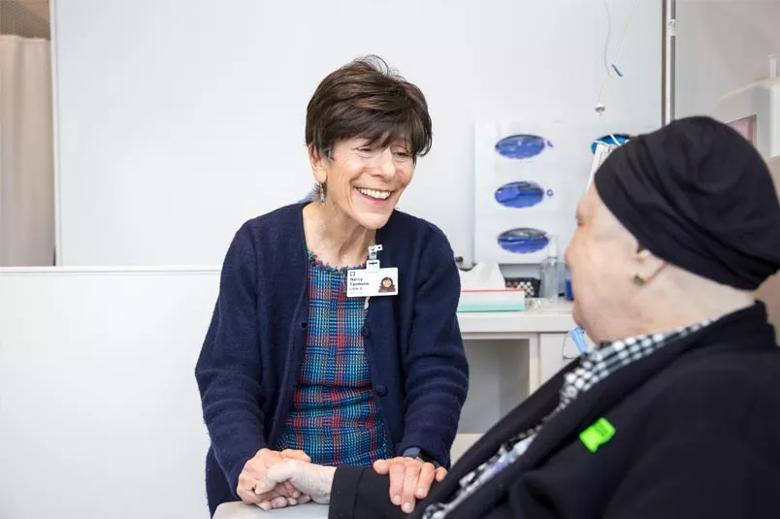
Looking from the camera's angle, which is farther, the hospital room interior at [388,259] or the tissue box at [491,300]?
the tissue box at [491,300]

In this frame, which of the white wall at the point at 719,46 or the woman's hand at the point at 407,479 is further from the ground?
the white wall at the point at 719,46

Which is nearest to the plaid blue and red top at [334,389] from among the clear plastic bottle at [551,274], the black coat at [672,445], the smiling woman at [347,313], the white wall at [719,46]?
the smiling woman at [347,313]

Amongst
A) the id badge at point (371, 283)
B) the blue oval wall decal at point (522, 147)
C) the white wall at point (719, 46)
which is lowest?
the id badge at point (371, 283)

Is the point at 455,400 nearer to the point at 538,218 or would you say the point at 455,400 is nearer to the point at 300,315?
the point at 300,315

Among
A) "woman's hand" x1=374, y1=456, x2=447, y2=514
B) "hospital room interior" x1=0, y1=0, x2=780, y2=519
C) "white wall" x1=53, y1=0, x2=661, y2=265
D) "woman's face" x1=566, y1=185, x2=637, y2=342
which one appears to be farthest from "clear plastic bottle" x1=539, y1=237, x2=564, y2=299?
"woman's face" x1=566, y1=185, x2=637, y2=342

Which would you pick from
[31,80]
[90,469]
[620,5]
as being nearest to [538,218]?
[620,5]

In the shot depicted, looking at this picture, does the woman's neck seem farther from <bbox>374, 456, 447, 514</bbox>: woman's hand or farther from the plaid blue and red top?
<bbox>374, 456, 447, 514</bbox>: woman's hand

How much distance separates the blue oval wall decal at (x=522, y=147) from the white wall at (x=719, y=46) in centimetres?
53

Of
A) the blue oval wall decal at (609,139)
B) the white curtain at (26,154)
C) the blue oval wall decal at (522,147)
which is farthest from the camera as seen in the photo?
the white curtain at (26,154)

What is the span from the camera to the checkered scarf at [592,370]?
2.69ft

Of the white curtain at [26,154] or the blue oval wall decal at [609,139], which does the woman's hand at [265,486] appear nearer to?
the blue oval wall decal at [609,139]

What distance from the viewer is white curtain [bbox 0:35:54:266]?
3.06m

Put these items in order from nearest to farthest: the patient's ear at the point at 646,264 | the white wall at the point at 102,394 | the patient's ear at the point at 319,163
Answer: the patient's ear at the point at 646,264
the patient's ear at the point at 319,163
the white wall at the point at 102,394

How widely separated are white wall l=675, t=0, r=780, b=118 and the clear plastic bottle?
0.69 meters
